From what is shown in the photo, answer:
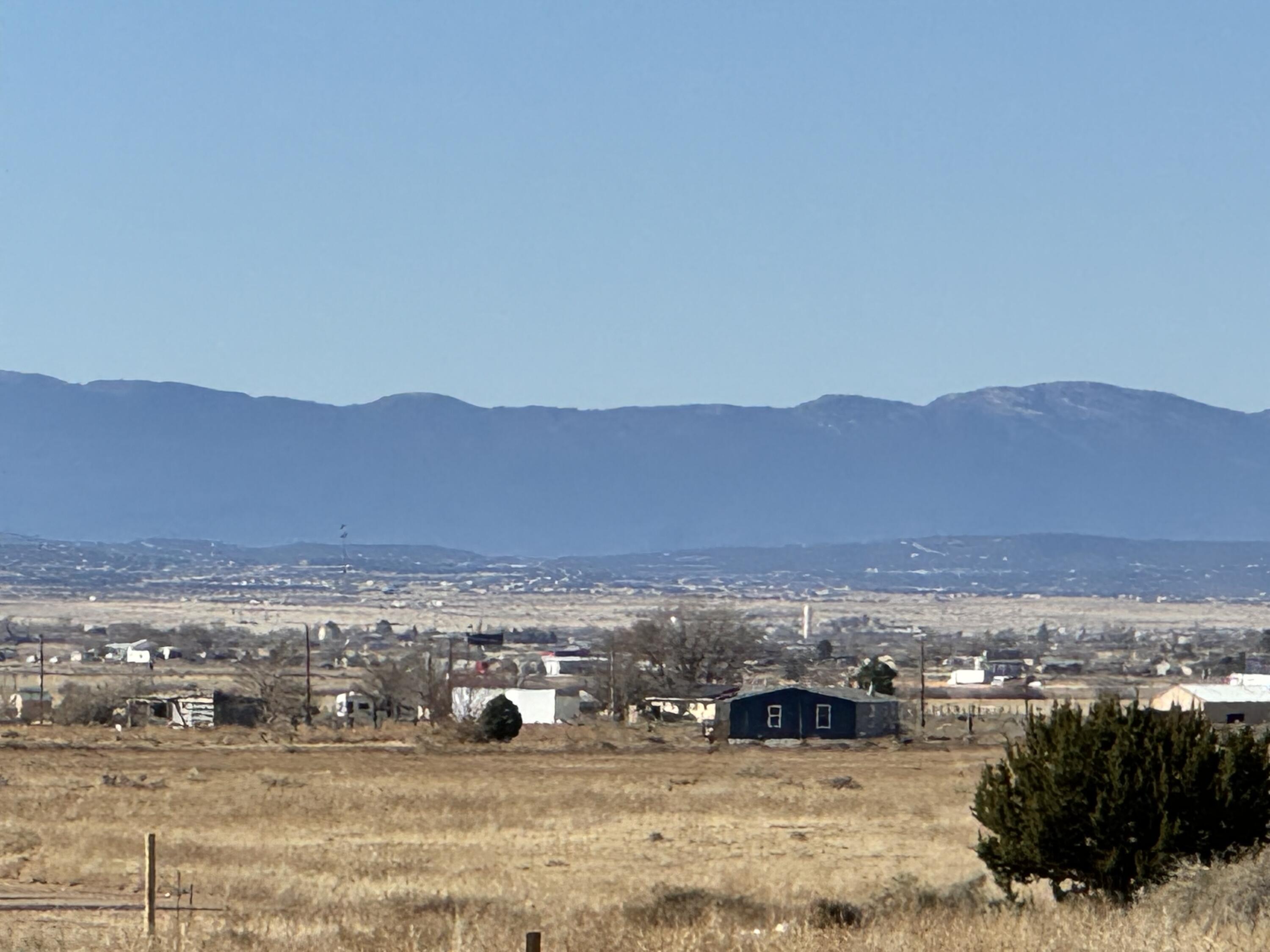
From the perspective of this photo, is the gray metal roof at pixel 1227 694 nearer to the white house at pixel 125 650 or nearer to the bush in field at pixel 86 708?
the bush in field at pixel 86 708

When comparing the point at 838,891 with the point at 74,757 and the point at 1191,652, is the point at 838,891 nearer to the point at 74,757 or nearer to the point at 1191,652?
the point at 74,757

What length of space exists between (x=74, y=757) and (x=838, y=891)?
28.8 metres

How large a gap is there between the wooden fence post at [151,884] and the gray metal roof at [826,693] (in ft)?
149

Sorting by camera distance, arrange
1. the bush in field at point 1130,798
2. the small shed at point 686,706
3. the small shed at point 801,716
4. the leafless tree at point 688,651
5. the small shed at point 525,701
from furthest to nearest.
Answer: the leafless tree at point 688,651, the small shed at point 686,706, the small shed at point 525,701, the small shed at point 801,716, the bush in field at point 1130,798

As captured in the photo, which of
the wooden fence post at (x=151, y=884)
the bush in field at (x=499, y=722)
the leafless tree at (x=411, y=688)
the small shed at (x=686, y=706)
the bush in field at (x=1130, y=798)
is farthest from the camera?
the small shed at (x=686, y=706)

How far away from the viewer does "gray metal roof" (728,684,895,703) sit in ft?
210

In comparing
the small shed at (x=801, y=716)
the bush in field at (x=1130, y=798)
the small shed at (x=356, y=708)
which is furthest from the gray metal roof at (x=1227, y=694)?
the bush in field at (x=1130, y=798)

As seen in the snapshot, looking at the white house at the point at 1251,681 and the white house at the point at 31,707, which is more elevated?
the white house at the point at 1251,681

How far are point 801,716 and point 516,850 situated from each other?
117ft

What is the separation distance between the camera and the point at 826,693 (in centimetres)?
6512

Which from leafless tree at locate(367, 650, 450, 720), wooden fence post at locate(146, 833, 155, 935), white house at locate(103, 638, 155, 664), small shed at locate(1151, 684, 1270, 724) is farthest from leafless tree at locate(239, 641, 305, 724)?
wooden fence post at locate(146, 833, 155, 935)

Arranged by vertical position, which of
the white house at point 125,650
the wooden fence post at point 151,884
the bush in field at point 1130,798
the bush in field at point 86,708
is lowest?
the white house at point 125,650

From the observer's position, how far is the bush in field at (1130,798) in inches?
691

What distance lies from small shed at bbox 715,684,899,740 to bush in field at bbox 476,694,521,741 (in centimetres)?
753
